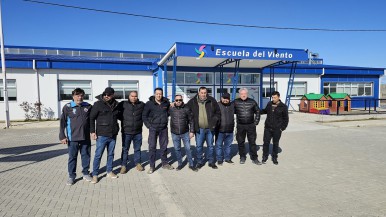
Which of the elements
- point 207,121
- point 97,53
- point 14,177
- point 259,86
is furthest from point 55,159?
point 97,53

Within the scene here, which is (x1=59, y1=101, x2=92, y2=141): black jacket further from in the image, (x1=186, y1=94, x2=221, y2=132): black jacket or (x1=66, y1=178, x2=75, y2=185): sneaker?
(x1=186, y1=94, x2=221, y2=132): black jacket

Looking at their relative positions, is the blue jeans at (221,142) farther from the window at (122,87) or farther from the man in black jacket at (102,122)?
the window at (122,87)

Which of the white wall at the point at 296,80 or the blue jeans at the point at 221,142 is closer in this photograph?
the blue jeans at the point at 221,142

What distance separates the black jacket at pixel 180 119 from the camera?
5.20m

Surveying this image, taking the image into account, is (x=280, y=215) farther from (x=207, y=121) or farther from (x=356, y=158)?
(x=356, y=158)

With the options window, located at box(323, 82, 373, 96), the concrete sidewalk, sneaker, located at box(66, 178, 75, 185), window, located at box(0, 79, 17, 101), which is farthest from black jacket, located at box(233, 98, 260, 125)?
window, located at box(323, 82, 373, 96)

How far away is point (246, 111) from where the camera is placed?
5.65 metres

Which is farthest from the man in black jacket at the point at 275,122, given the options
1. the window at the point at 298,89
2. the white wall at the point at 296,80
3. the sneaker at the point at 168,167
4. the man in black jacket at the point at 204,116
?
the window at the point at 298,89

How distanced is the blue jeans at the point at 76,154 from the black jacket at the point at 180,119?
173 centimetres

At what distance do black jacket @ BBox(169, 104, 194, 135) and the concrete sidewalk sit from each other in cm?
91

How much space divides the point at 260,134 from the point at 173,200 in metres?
7.13

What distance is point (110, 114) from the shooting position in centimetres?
468

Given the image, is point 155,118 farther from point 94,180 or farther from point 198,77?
point 198,77

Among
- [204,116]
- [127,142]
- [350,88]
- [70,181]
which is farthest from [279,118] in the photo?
[350,88]
